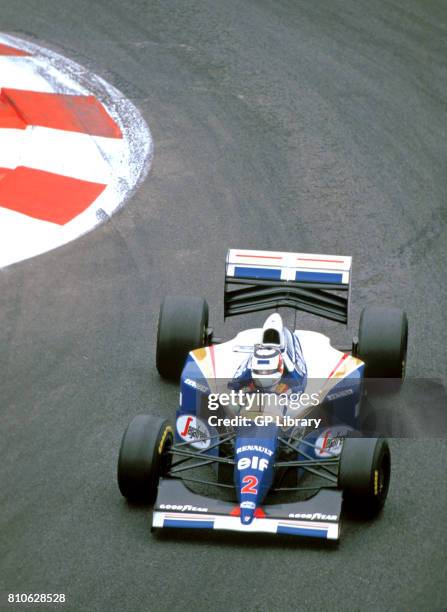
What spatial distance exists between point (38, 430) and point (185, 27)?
28.1 ft

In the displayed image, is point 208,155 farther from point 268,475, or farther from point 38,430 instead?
point 268,475

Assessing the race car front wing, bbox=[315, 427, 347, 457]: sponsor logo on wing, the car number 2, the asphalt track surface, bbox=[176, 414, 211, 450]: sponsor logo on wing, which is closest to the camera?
the asphalt track surface

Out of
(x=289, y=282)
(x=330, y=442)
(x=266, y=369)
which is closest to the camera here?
(x=266, y=369)

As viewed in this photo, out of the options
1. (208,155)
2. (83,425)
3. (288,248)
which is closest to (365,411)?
(83,425)

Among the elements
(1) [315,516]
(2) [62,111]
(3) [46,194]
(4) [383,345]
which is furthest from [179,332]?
(2) [62,111]

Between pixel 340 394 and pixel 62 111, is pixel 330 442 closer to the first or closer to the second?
pixel 340 394

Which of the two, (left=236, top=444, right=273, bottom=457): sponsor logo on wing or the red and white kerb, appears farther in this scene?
the red and white kerb

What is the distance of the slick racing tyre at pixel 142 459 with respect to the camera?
8.52 meters

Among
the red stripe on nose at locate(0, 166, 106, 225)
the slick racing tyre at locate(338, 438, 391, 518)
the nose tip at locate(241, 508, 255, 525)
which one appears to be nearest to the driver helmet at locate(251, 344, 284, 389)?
the slick racing tyre at locate(338, 438, 391, 518)

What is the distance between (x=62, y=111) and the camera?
1477 centimetres

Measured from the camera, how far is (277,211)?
1308 centimetres

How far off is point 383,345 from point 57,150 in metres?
5.21

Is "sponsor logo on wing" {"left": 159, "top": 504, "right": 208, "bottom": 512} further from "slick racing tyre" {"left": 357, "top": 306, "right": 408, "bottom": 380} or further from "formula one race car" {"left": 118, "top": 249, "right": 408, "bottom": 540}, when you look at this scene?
"slick racing tyre" {"left": 357, "top": 306, "right": 408, "bottom": 380}

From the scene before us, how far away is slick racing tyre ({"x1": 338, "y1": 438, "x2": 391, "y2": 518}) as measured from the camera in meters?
8.34
